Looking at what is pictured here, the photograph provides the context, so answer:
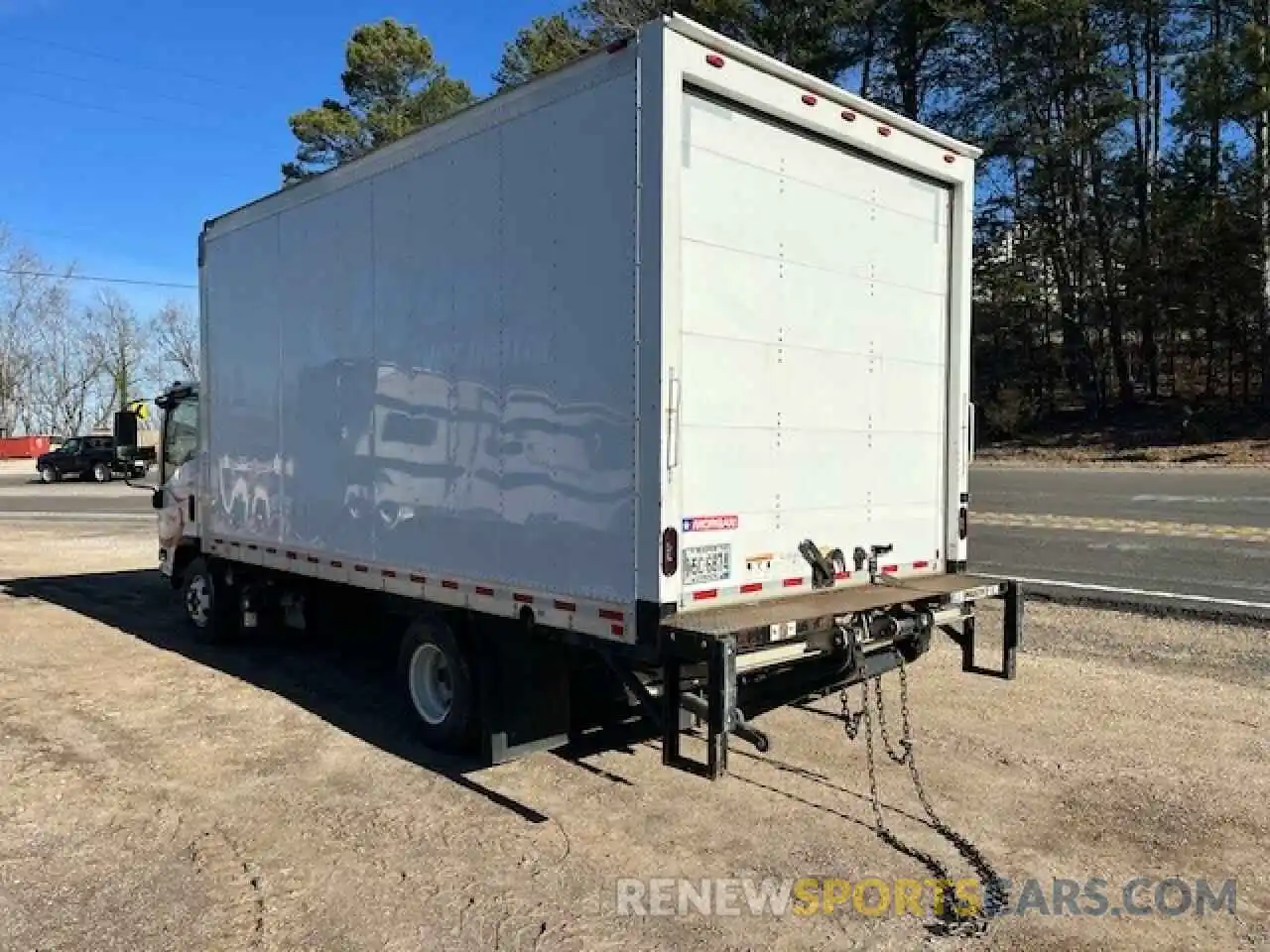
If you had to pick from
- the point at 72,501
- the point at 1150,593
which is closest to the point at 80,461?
the point at 72,501

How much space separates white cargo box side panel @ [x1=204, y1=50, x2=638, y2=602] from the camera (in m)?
4.88

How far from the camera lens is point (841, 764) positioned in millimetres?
5781

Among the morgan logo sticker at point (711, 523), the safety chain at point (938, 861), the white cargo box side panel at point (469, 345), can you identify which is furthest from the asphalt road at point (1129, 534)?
the white cargo box side panel at point (469, 345)

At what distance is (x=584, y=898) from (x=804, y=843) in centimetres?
108

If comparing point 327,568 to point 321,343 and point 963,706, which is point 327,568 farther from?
point 963,706

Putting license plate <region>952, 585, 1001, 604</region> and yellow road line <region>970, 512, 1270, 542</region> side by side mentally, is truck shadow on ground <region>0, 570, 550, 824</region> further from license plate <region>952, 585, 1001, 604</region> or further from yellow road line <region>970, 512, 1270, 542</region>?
yellow road line <region>970, 512, 1270, 542</region>

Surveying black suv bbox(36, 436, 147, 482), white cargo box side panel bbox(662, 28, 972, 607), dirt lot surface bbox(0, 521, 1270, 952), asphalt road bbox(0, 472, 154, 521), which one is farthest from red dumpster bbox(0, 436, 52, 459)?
white cargo box side panel bbox(662, 28, 972, 607)

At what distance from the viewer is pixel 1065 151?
3631cm

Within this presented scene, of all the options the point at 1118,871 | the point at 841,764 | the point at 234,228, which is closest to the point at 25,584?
the point at 234,228

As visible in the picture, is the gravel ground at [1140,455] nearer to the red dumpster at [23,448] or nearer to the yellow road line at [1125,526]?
the yellow road line at [1125,526]

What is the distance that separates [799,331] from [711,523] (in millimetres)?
1168

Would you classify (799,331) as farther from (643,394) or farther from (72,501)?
(72,501)

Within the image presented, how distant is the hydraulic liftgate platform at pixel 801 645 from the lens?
454cm

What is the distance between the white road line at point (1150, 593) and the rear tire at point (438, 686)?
4.94 m
